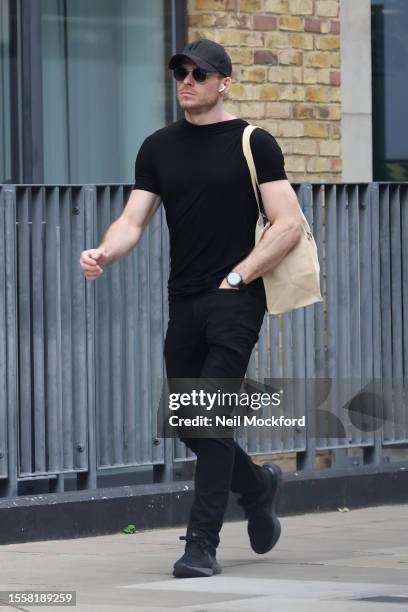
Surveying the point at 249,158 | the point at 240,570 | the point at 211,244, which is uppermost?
the point at 249,158

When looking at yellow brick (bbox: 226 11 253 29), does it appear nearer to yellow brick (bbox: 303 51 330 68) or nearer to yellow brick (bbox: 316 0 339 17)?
yellow brick (bbox: 303 51 330 68)

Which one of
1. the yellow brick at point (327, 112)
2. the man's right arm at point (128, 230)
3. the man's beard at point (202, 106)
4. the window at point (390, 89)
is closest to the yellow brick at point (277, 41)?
the yellow brick at point (327, 112)

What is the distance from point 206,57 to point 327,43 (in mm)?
4406

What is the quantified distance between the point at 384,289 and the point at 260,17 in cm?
195

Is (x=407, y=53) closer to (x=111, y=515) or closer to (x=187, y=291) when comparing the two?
(x=111, y=515)

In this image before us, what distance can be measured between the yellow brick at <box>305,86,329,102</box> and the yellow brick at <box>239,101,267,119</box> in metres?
0.41

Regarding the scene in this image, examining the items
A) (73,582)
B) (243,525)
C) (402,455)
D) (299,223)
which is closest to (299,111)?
(402,455)

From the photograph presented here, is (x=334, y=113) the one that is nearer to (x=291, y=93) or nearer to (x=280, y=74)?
(x=291, y=93)

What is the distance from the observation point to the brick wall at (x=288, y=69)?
1041 cm

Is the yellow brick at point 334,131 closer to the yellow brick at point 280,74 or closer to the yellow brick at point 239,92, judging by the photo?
the yellow brick at point 280,74

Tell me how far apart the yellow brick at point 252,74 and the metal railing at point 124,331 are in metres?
1.25

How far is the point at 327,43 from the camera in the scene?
1096 cm

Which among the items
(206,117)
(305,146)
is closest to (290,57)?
(305,146)

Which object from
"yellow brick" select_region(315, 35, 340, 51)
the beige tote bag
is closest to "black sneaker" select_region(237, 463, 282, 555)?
the beige tote bag
